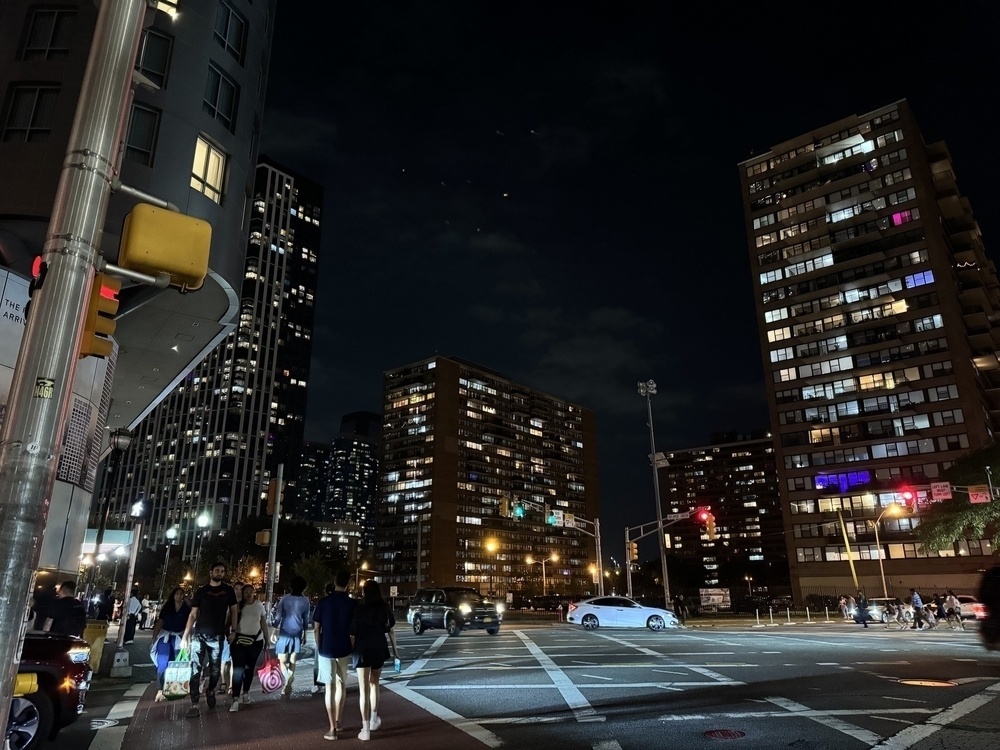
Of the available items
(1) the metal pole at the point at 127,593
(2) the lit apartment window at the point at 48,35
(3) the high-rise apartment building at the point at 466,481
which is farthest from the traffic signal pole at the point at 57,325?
(3) the high-rise apartment building at the point at 466,481

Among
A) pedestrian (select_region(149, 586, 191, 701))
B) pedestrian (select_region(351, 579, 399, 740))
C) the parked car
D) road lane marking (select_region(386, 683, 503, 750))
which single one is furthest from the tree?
the parked car

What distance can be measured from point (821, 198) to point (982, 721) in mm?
94575

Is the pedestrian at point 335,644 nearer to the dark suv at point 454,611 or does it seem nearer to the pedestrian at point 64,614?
the pedestrian at point 64,614

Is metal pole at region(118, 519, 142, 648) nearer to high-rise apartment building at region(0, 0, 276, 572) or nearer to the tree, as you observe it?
high-rise apartment building at region(0, 0, 276, 572)

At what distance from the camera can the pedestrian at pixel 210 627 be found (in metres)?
9.87

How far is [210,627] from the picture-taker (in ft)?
32.3

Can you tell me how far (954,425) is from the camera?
74.4 meters

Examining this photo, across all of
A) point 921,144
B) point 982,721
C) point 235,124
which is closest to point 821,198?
point 921,144

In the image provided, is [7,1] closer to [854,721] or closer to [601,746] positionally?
[601,746]

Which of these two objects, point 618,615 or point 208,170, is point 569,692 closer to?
point 208,170

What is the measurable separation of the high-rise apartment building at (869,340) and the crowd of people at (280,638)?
78.4 m

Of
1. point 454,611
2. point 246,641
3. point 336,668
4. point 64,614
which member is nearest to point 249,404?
point 454,611

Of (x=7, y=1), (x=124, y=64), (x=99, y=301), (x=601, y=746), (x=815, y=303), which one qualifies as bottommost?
(x=601, y=746)

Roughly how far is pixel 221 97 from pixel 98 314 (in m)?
21.9
